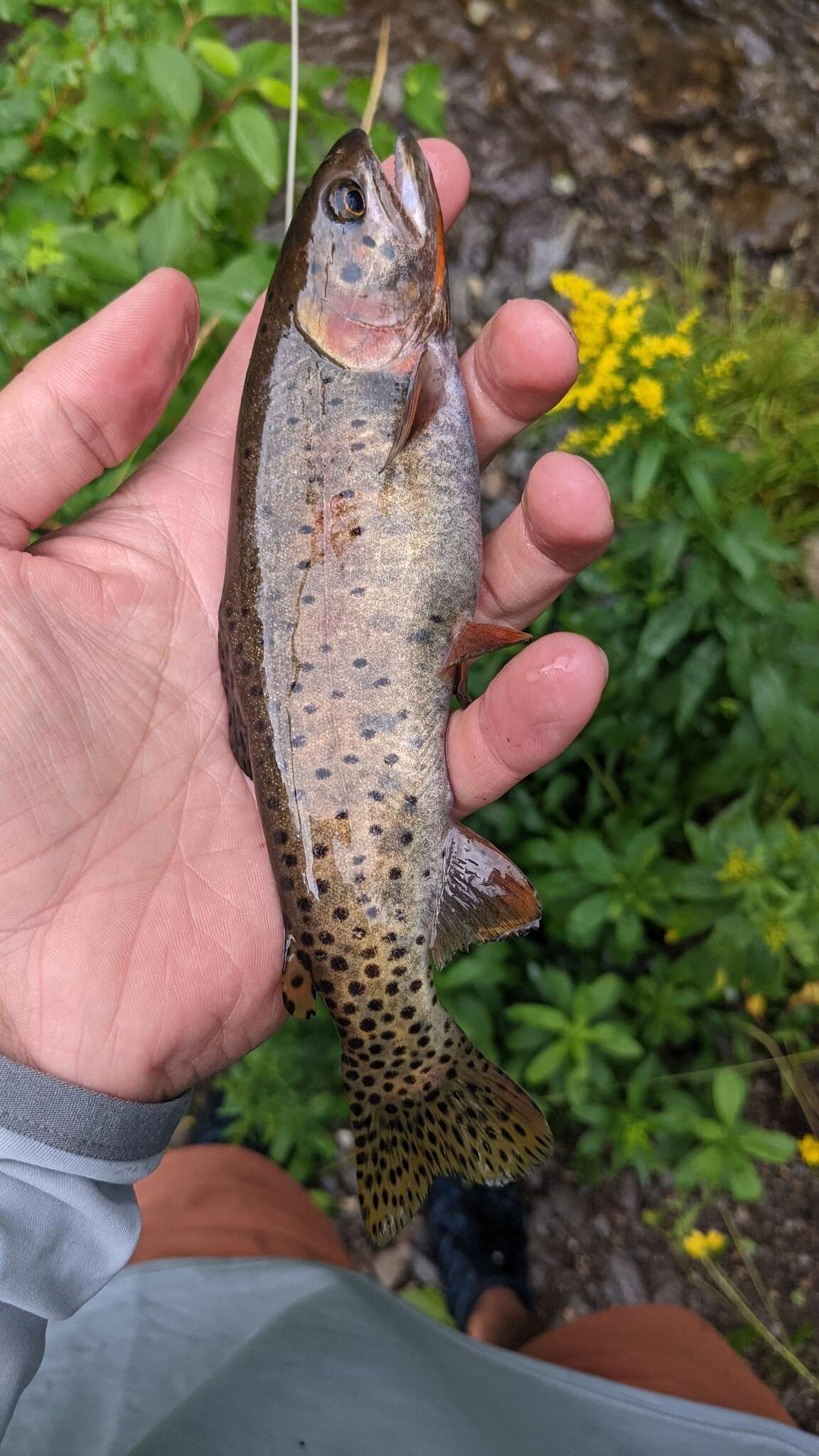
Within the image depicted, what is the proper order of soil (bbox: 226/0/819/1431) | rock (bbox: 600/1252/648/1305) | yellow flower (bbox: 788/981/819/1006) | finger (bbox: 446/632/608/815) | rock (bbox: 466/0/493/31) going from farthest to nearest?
rock (bbox: 466/0/493/31), soil (bbox: 226/0/819/1431), rock (bbox: 600/1252/648/1305), yellow flower (bbox: 788/981/819/1006), finger (bbox: 446/632/608/815)

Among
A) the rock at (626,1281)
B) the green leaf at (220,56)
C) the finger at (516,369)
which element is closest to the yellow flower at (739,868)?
the finger at (516,369)

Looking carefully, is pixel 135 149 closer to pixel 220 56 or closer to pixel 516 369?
pixel 220 56

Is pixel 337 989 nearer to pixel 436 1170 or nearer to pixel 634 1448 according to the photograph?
pixel 436 1170

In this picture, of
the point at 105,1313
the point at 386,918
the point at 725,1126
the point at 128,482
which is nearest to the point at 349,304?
the point at 128,482

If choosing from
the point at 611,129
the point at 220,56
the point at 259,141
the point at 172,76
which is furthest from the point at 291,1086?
the point at 611,129

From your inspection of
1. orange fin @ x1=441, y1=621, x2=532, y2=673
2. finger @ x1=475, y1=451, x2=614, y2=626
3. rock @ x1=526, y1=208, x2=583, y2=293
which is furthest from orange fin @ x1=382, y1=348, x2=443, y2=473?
rock @ x1=526, y1=208, x2=583, y2=293

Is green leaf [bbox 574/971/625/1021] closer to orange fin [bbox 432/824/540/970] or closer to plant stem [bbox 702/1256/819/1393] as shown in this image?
orange fin [bbox 432/824/540/970]

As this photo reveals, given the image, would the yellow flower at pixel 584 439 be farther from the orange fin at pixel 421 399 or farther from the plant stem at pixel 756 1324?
the plant stem at pixel 756 1324
